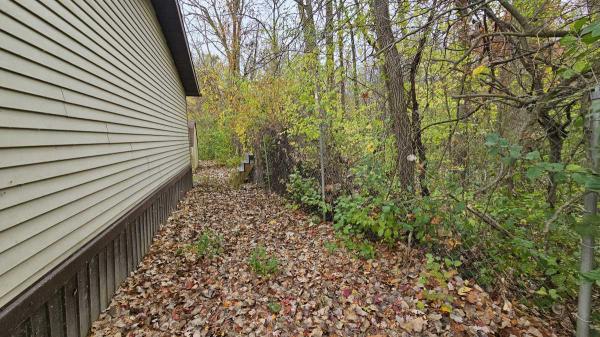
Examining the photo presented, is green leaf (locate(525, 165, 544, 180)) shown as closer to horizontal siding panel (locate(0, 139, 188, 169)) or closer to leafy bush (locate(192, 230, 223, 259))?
horizontal siding panel (locate(0, 139, 188, 169))

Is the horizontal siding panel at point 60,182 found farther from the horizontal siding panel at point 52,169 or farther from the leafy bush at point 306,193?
the leafy bush at point 306,193

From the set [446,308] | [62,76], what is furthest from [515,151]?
[62,76]

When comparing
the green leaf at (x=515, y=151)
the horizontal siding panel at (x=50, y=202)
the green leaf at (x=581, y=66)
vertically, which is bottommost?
the horizontal siding panel at (x=50, y=202)

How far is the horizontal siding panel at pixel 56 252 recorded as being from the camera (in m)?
2.01

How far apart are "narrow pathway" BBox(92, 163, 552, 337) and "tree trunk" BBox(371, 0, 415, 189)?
141cm

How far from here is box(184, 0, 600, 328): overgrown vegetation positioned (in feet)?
8.13

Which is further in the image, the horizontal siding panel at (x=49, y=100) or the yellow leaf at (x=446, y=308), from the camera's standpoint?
the yellow leaf at (x=446, y=308)

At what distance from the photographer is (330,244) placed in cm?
467

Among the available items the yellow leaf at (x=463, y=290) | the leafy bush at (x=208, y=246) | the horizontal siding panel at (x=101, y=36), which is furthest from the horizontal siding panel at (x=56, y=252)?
the yellow leaf at (x=463, y=290)

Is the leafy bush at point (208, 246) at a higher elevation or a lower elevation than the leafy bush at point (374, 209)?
lower

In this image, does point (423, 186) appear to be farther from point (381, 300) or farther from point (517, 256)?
point (381, 300)

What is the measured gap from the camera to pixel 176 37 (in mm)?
7547

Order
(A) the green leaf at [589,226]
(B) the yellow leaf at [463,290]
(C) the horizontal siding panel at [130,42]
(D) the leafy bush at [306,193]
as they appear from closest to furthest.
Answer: (A) the green leaf at [589,226] < (B) the yellow leaf at [463,290] < (C) the horizontal siding panel at [130,42] < (D) the leafy bush at [306,193]

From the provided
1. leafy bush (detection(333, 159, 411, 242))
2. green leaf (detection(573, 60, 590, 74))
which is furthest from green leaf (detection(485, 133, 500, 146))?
leafy bush (detection(333, 159, 411, 242))
